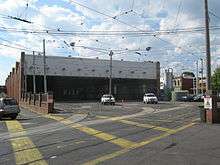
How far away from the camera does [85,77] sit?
9025 cm

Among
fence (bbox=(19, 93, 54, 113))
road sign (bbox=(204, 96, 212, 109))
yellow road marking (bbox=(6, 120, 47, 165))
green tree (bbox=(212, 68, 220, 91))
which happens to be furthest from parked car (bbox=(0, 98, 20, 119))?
green tree (bbox=(212, 68, 220, 91))

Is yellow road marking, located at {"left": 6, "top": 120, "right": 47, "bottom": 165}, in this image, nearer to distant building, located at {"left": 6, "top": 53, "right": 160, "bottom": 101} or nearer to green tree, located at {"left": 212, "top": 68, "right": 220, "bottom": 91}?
distant building, located at {"left": 6, "top": 53, "right": 160, "bottom": 101}

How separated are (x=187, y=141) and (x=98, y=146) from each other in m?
3.51

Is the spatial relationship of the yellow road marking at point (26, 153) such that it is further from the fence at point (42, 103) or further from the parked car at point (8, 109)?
the fence at point (42, 103)

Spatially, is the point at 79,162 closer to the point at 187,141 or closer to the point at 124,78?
the point at 187,141

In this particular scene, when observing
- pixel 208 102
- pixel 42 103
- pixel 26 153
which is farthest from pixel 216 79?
pixel 26 153

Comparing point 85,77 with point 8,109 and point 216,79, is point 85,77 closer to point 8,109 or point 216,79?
point 216,79

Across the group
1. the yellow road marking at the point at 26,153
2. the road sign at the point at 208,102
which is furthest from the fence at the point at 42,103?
the yellow road marking at the point at 26,153

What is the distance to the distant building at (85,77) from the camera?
83.3 m

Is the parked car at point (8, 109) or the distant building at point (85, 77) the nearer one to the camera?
the parked car at point (8, 109)

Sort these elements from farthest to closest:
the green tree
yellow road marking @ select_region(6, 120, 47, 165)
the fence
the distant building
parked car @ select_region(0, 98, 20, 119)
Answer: the green tree
the distant building
the fence
parked car @ select_region(0, 98, 20, 119)
yellow road marking @ select_region(6, 120, 47, 165)

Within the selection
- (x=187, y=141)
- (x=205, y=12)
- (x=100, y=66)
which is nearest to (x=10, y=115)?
(x=205, y=12)

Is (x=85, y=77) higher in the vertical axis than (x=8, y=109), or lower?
higher

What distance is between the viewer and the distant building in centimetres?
8331
